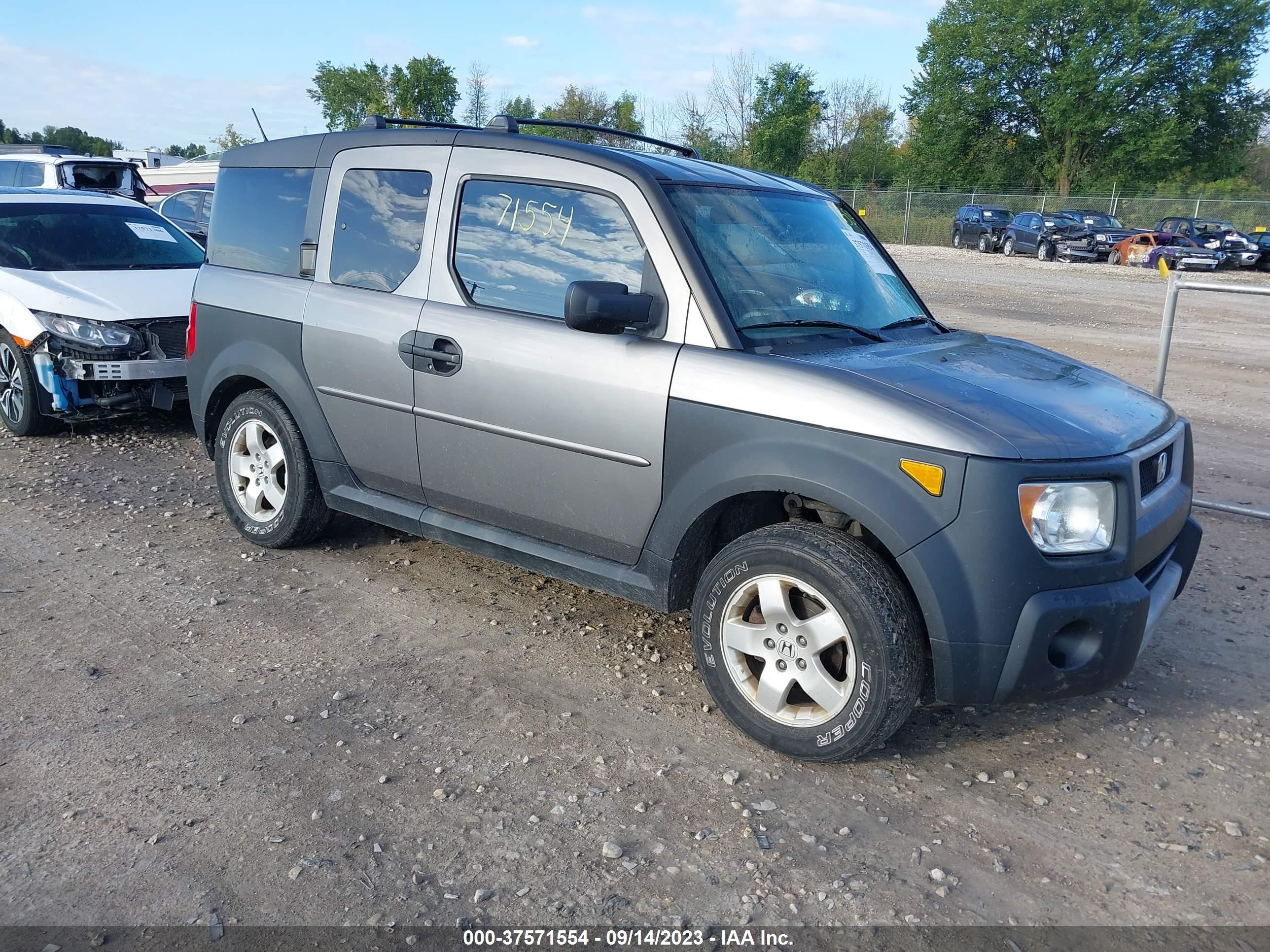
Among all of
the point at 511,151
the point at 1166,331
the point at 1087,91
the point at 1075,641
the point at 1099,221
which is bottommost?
the point at 1075,641

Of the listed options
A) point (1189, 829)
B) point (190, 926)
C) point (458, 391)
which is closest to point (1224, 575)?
point (1189, 829)

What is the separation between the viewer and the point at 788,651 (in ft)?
11.8

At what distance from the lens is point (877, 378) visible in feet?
11.5

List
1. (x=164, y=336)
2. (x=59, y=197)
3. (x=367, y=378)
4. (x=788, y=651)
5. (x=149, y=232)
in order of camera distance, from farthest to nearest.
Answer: (x=149, y=232), (x=59, y=197), (x=164, y=336), (x=367, y=378), (x=788, y=651)

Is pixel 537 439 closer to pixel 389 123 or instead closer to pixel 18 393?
pixel 389 123

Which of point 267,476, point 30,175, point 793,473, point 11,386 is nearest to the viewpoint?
point 793,473

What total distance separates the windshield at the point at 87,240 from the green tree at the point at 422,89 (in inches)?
1616

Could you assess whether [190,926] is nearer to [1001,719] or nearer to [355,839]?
[355,839]

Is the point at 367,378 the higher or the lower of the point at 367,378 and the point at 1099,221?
the lower

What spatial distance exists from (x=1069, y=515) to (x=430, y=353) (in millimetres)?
2567

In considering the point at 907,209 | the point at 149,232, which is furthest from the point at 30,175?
the point at 907,209

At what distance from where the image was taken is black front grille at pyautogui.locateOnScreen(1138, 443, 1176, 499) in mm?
3545

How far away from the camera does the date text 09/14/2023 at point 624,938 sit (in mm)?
2727

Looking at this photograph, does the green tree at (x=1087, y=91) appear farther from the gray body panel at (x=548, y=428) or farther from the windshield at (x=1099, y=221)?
the gray body panel at (x=548, y=428)
